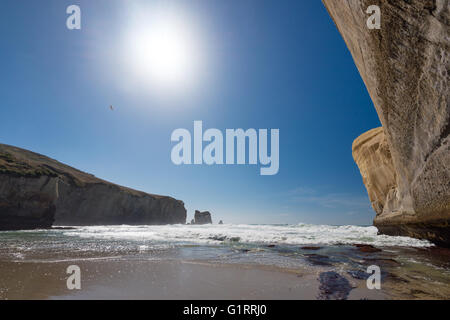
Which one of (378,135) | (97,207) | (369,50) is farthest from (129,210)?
(369,50)

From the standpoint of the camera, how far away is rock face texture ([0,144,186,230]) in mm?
33125

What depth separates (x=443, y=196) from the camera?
6.81 meters

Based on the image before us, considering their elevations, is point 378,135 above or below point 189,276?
above

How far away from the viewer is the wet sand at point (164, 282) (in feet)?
11.9

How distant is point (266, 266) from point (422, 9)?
694 centimetres

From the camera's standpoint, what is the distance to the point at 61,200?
2152 inches

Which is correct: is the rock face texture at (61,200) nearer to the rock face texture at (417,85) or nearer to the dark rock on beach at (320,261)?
the dark rock on beach at (320,261)

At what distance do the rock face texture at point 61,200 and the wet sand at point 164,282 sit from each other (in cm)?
3743

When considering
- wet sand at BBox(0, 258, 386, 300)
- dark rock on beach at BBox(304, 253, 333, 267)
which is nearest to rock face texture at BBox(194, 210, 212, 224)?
dark rock on beach at BBox(304, 253, 333, 267)

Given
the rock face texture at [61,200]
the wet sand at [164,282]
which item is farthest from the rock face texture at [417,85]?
the rock face texture at [61,200]

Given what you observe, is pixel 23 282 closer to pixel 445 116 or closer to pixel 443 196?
pixel 445 116

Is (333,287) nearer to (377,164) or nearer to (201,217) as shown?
(377,164)

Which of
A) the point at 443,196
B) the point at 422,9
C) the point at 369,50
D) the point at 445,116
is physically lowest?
the point at 443,196

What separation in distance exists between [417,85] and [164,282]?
7833 millimetres
